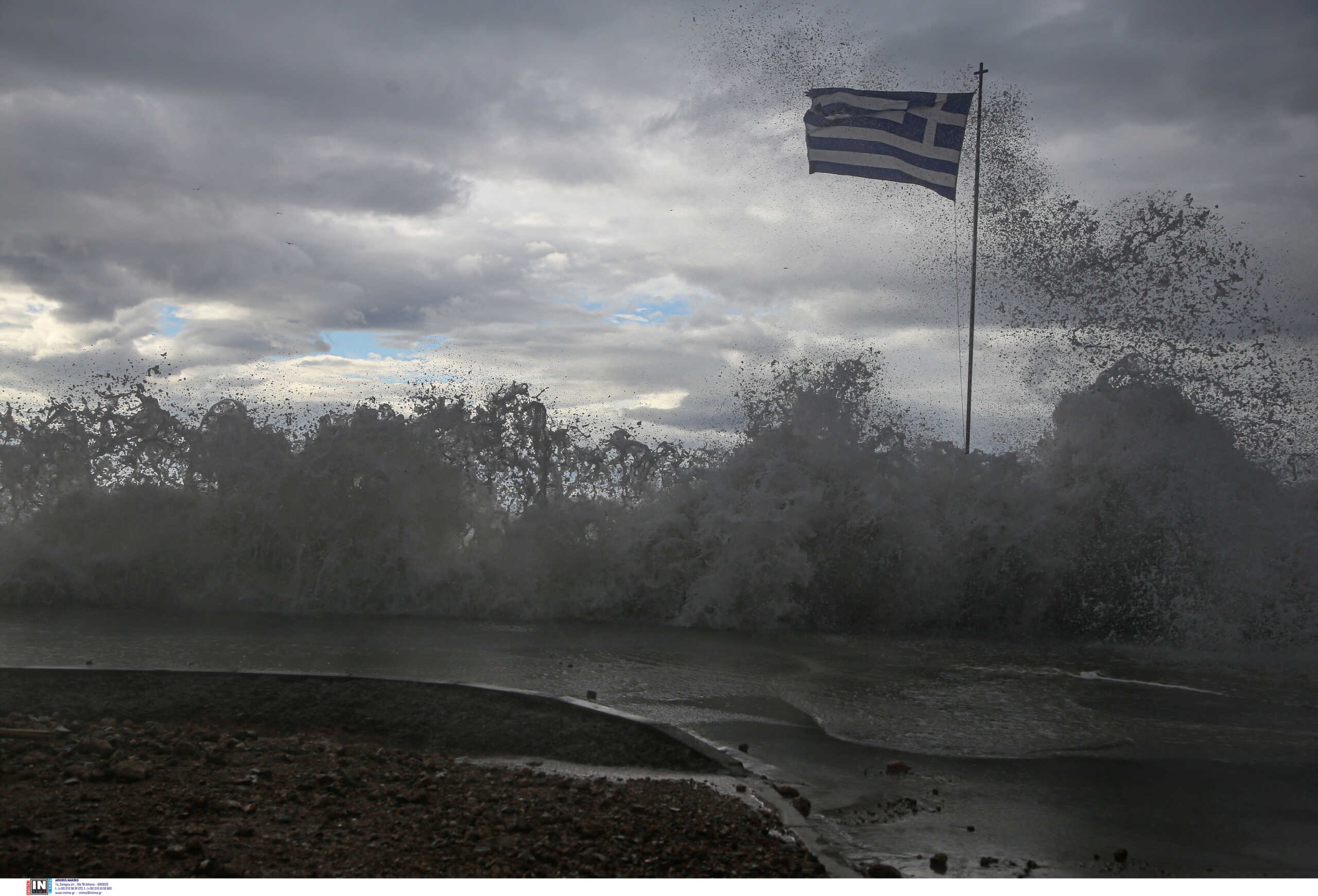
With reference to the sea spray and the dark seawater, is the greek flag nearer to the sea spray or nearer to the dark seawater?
the sea spray

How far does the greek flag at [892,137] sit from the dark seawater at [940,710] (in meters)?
6.52

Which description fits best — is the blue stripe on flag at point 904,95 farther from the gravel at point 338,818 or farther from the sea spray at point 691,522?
the gravel at point 338,818

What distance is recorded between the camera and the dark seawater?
391 centimetres

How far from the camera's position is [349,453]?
12.9m

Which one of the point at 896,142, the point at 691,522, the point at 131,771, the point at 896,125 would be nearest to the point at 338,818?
the point at 131,771

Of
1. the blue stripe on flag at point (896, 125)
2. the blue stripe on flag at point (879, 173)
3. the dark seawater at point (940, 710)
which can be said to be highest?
→ the blue stripe on flag at point (896, 125)

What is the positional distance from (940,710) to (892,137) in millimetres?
9091

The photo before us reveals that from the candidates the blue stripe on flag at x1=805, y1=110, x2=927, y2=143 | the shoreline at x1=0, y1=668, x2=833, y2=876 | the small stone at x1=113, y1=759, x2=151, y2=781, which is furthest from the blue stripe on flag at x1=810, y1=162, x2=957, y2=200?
the small stone at x1=113, y1=759, x2=151, y2=781

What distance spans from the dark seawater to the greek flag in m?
6.52

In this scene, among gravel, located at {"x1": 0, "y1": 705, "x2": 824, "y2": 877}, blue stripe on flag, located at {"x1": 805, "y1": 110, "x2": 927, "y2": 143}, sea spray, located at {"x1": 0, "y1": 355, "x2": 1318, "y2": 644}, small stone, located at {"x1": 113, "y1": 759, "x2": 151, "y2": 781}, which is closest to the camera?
gravel, located at {"x1": 0, "y1": 705, "x2": 824, "y2": 877}

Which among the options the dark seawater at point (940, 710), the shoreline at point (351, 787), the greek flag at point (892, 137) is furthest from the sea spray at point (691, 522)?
the shoreline at point (351, 787)

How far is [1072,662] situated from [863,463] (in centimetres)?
442

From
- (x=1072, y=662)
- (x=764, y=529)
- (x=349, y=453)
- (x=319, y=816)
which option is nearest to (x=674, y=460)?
(x=764, y=529)

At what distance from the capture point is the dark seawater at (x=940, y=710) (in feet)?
12.8
